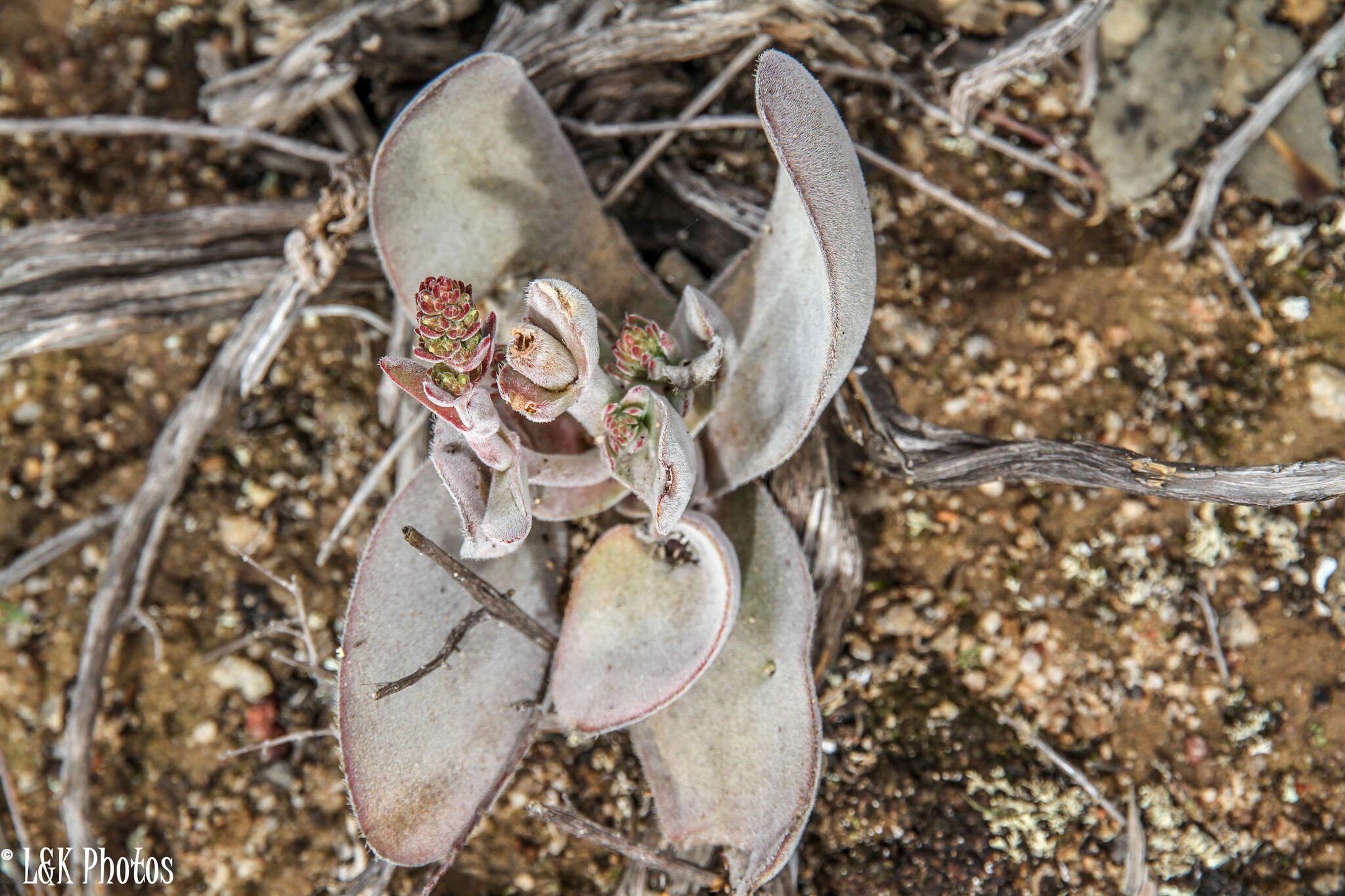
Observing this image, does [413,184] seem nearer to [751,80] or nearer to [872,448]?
[751,80]

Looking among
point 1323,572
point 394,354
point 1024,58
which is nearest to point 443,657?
point 394,354

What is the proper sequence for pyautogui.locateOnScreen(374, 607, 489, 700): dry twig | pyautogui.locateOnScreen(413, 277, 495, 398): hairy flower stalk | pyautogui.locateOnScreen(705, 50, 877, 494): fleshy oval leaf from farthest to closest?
pyautogui.locateOnScreen(374, 607, 489, 700): dry twig, pyautogui.locateOnScreen(705, 50, 877, 494): fleshy oval leaf, pyautogui.locateOnScreen(413, 277, 495, 398): hairy flower stalk

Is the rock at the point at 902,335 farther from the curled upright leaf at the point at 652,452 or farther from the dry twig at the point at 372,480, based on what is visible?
the dry twig at the point at 372,480

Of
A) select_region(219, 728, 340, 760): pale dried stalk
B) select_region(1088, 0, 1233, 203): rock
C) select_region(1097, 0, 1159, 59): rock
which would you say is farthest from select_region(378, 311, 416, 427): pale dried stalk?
select_region(1097, 0, 1159, 59): rock

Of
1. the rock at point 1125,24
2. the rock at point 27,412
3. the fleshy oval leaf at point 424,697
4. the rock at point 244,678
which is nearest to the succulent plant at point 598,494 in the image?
the fleshy oval leaf at point 424,697

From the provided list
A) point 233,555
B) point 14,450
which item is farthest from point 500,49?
point 14,450

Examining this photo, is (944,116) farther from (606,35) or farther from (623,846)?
(623,846)

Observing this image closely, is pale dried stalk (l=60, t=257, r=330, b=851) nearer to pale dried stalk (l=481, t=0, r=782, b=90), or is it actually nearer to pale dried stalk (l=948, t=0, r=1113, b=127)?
pale dried stalk (l=481, t=0, r=782, b=90)
